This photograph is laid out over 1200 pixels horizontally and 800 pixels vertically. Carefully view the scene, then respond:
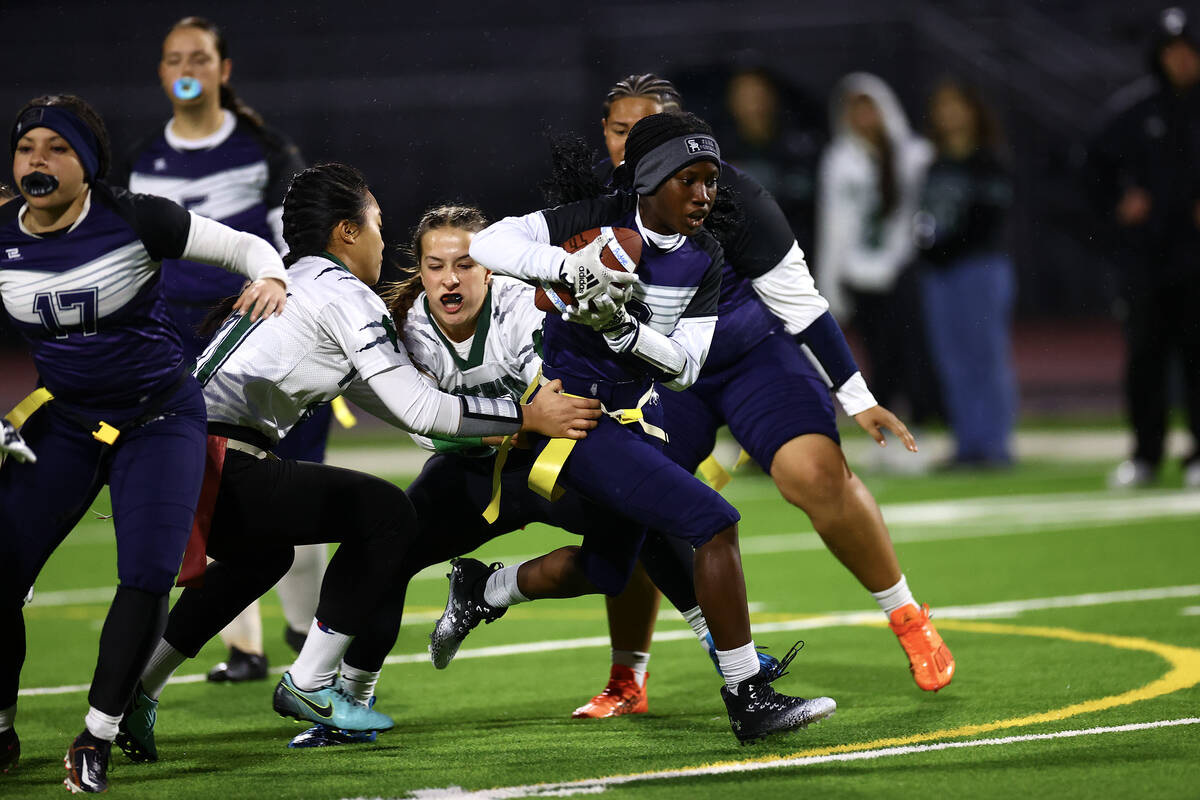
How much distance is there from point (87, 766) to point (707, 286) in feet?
6.74

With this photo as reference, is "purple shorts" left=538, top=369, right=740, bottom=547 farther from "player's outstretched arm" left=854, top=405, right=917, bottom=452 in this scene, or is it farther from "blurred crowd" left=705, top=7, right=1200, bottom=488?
"blurred crowd" left=705, top=7, right=1200, bottom=488

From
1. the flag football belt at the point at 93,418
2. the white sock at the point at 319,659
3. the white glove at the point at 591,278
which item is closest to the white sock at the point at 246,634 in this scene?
the white sock at the point at 319,659

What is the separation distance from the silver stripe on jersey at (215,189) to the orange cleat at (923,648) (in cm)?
282

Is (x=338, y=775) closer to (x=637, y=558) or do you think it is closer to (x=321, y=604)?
(x=321, y=604)

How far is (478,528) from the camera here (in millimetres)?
5262

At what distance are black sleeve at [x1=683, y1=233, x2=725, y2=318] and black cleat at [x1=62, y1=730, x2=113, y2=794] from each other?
1910 mm

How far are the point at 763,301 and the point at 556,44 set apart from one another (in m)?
17.4

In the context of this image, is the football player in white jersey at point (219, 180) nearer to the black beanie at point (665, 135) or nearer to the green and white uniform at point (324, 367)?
the green and white uniform at point (324, 367)

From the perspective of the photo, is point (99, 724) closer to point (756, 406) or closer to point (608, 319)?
point (608, 319)

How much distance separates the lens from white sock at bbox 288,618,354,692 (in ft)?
15.8

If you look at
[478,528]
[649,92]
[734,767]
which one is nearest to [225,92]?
[649,92]

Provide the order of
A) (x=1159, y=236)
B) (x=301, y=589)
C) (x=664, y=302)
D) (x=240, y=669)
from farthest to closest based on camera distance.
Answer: (x=1159, y=236)
(x=301, y=589)
(x=240, y=669)
(x=664, y=302)

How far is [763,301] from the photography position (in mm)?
5445

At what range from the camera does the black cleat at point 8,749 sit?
4.54 meters
